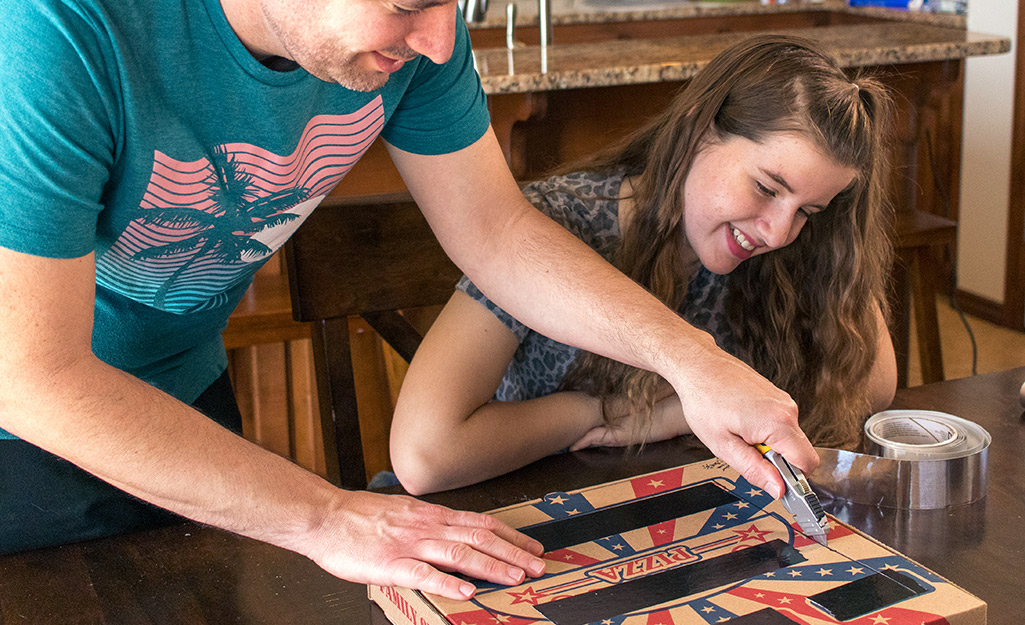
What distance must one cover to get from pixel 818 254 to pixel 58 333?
940mm

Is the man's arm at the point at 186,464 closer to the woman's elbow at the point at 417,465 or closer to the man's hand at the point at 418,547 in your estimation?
the man's hand at the point at 418,547

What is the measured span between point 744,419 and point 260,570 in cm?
43

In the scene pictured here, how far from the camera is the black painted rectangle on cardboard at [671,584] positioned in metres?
0.68

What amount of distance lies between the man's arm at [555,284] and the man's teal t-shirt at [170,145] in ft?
0.16

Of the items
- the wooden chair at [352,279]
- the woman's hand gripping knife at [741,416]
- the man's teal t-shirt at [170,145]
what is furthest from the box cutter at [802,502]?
the wooden chair at [352,279]

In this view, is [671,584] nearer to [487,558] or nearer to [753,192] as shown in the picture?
[487,558]

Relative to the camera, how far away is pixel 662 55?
236 centimetres

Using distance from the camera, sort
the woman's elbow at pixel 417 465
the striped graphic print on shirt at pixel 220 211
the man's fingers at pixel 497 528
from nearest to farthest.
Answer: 1. the man's fingers at pixel 497 528
2. the striped graphic print on shirt at pixel 220 211
3. the woman's elbow at pixel 417 465

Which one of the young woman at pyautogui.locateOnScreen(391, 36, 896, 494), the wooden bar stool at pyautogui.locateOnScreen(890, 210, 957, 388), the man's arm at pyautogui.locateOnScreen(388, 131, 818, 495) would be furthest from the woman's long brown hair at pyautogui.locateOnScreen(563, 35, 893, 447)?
the wooden bar stool at pyautogui.locateOnScreen(890, 210, 957, 388)

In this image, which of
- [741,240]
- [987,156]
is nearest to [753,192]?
[741,240]

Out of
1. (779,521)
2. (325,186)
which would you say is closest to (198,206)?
(325,186)

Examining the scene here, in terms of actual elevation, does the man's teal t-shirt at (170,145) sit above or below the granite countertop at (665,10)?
below

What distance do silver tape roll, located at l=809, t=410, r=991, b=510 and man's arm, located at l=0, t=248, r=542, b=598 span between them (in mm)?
316

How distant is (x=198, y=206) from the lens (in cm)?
90
